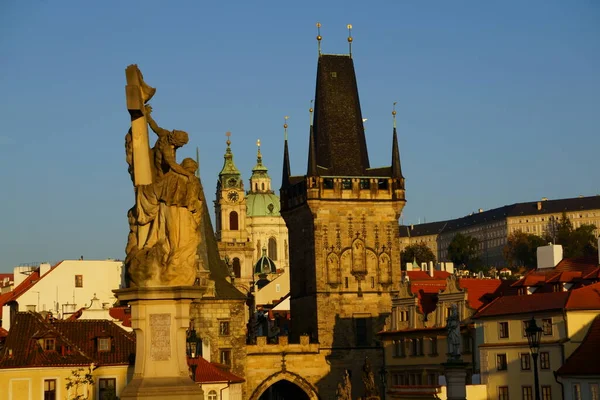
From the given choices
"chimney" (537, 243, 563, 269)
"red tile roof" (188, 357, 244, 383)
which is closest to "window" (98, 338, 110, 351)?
"red tile roof" (188, 357, 244, 383)

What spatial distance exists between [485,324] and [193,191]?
4542 cm

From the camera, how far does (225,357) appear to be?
259ft

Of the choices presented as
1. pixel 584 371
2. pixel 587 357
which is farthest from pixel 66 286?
pixel 584 371

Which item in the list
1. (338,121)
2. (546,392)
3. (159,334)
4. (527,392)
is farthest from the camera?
(338,121)

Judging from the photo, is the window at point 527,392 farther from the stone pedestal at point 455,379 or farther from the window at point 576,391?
the stone pedestal at point 455,379

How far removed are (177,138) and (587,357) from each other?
36.8 meters

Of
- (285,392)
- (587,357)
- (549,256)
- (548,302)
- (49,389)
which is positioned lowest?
(285,392)

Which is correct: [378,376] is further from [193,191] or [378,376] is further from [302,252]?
[193,191]

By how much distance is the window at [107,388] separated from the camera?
47.2m

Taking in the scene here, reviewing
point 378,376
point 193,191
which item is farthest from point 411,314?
point 193,191

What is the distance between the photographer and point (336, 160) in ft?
293

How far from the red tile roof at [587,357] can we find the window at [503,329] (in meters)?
5.65

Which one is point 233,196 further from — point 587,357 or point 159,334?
point 159,334

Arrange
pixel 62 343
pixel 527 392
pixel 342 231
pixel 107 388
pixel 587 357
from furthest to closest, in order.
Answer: pixel 342 231 → pixel 527 392 → pixel 62 343 → pixel 587 357 → pixel 107 388
